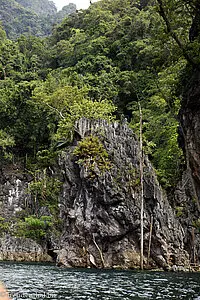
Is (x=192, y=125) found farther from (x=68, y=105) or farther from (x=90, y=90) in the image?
(x=90, y=90)

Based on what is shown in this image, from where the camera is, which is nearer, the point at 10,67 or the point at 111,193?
the point at 111,193

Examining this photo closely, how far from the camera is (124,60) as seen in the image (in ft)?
148

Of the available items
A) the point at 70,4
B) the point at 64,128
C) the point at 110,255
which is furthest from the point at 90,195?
the point at 70,4

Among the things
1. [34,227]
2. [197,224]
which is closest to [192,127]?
[197,224]

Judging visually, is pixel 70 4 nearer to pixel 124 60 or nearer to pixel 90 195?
pixel 124 60

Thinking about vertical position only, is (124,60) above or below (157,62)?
above

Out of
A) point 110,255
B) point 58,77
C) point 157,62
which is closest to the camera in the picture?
point 157,62

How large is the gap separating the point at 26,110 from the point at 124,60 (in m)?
13.6

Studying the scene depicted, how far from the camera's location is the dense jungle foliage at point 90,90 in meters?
33.6

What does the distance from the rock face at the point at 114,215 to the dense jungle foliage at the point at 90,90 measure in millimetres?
4172

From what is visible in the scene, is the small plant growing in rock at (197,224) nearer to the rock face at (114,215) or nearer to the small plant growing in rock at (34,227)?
the rock face at (114,215)

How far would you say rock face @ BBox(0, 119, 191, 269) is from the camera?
2348cm

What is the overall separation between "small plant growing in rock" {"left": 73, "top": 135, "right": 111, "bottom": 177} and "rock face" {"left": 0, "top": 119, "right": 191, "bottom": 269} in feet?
0.48

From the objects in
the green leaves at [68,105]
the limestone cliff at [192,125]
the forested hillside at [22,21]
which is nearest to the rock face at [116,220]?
the green leaves at [68,105]
